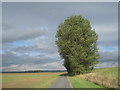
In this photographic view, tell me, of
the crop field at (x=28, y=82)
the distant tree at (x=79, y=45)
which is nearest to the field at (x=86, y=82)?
the crop field at (x=28, y=82)

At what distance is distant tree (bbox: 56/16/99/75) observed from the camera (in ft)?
175

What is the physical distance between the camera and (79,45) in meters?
54.1

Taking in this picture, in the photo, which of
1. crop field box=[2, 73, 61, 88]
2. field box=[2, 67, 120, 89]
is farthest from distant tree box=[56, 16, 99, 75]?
field box=[2, 67, 120, 89]

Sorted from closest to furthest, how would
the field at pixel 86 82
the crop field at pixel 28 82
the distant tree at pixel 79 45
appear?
the field at pixel 86 82 < the crop field at pixel 28 82 < the distant tree at pixel 79 45

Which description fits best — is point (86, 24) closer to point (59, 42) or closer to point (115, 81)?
point (59, 42)

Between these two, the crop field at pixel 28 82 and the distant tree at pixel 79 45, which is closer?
the crop field at pixel 28 82

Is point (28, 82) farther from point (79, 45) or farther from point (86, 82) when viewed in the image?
point (79, 45)

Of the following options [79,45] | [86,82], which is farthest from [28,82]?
[79,45]

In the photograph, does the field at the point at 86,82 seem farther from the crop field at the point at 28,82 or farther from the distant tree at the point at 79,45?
the distant tree at the point at 79,45

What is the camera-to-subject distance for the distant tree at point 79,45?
53250 millimetres

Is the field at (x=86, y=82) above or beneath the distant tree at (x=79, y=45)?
beneath

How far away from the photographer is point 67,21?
196 ft

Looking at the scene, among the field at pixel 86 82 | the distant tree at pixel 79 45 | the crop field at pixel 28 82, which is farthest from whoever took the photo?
the distant tree at pixel 79 45

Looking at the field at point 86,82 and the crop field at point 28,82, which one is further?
the crop field at point 28,82
